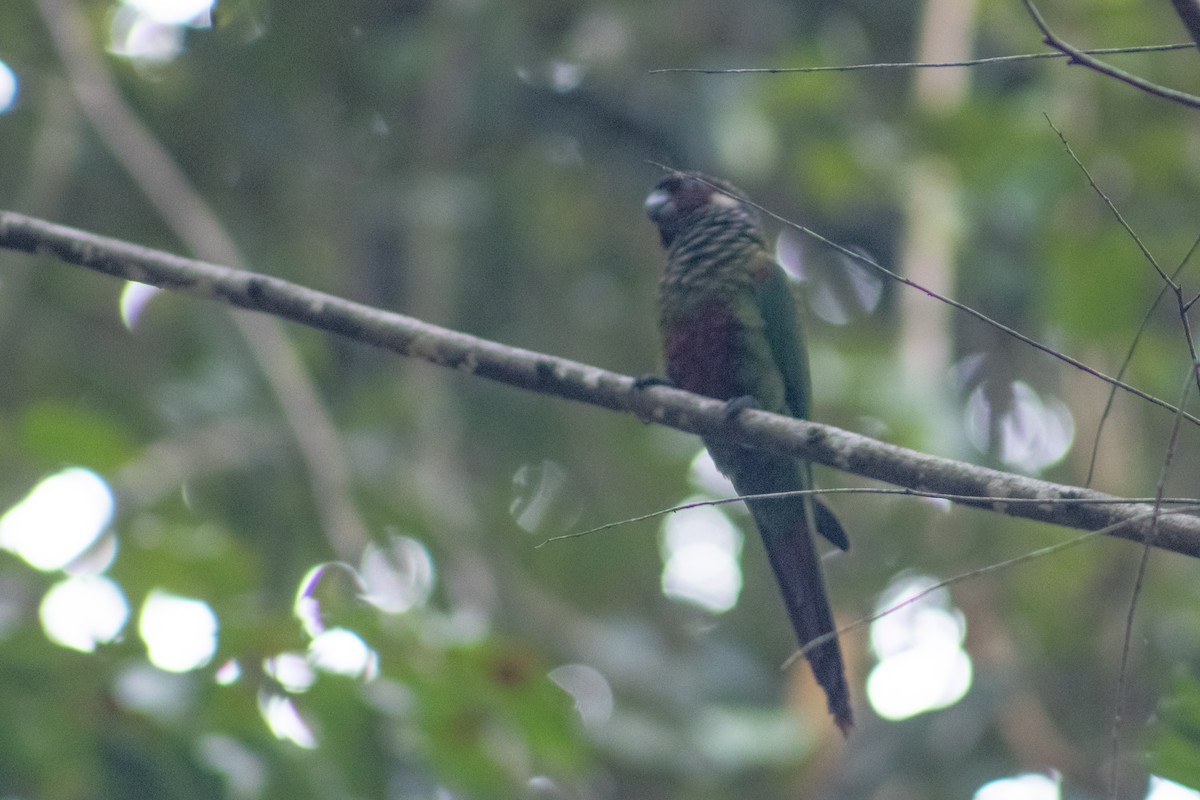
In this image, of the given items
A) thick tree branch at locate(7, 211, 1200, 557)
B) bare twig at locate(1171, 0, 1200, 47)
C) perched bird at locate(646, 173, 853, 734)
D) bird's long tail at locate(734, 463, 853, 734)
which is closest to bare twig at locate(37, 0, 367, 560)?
perched bird at locate(646, 173, 853, 734)

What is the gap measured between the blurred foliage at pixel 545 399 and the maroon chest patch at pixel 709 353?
2.58 feet

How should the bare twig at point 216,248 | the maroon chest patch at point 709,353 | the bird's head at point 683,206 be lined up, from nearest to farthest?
1. the maroon chest patch at point 709,353
2. the bird's head at point 683,206
3. the bare twig at point 216,248

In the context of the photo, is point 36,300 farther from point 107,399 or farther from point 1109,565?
point 1109,565

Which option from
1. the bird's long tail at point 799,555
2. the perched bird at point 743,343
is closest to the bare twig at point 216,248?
the perched bird at point 743,343

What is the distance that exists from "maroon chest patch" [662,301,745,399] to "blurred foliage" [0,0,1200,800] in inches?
31.0

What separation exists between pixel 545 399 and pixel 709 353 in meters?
3.01

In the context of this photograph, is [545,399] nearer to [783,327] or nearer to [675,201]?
[675,201]

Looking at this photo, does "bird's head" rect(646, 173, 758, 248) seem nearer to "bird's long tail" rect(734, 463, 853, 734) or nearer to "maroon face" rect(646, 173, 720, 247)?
"maroon face" rect(646, 173, 720, 247)

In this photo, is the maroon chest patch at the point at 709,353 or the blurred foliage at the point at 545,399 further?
the maroon chest patch at the point at 709,353

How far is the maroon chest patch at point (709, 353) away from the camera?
306 centimetres

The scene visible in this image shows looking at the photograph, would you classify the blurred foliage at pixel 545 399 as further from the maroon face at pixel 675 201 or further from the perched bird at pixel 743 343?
the maroon face at pixel 675 201

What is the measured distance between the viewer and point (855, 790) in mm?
4535

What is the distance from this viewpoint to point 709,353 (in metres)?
3.06

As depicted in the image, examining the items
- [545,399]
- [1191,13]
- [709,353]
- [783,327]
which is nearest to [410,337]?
[709,353]
